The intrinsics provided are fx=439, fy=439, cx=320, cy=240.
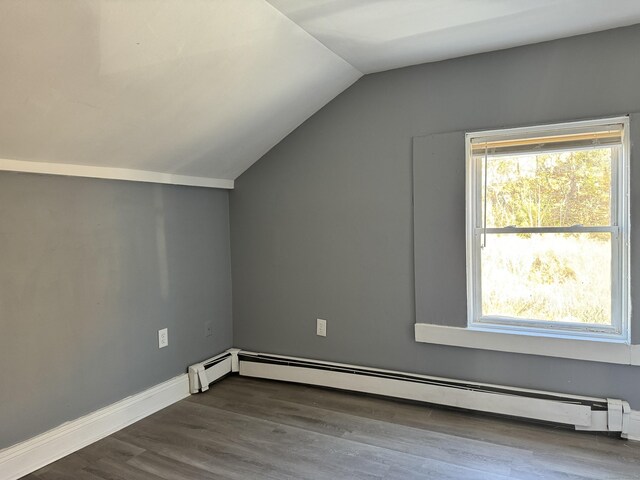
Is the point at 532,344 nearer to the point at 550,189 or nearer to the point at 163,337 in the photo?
the point at 550,189

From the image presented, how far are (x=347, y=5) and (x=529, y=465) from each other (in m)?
2.29

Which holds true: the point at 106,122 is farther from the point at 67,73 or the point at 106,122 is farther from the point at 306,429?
the point at 306,429

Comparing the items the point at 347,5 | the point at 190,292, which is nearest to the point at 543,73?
the point at 347,5

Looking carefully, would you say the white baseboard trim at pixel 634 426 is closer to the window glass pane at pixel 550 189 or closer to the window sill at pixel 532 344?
the window sill at pixel 532 344

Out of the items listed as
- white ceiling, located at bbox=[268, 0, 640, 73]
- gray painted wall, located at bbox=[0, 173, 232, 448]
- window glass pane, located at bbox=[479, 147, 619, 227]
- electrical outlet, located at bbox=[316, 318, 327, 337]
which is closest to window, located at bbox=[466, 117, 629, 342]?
window glass pane, located at bbox=[479, 147, 619, 227]

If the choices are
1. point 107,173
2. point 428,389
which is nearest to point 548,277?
point 428,389

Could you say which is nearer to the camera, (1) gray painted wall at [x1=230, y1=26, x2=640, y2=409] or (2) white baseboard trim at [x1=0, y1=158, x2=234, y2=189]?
(2) white baseboard trim at [x1=0, y1=158, x2=234, y2=189]

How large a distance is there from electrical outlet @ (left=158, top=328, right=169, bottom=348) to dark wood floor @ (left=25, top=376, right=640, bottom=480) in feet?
1.32

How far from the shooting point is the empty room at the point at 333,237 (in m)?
2.02

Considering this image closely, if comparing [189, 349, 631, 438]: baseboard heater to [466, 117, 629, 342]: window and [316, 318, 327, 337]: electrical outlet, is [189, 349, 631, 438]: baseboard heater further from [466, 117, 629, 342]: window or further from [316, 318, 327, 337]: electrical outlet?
[466, 117, 629, 342]: window

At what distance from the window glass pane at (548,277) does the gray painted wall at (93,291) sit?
199 centimetres

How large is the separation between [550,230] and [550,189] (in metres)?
0.23

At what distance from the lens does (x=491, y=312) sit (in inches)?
106

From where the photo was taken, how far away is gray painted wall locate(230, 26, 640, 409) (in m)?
2.36
